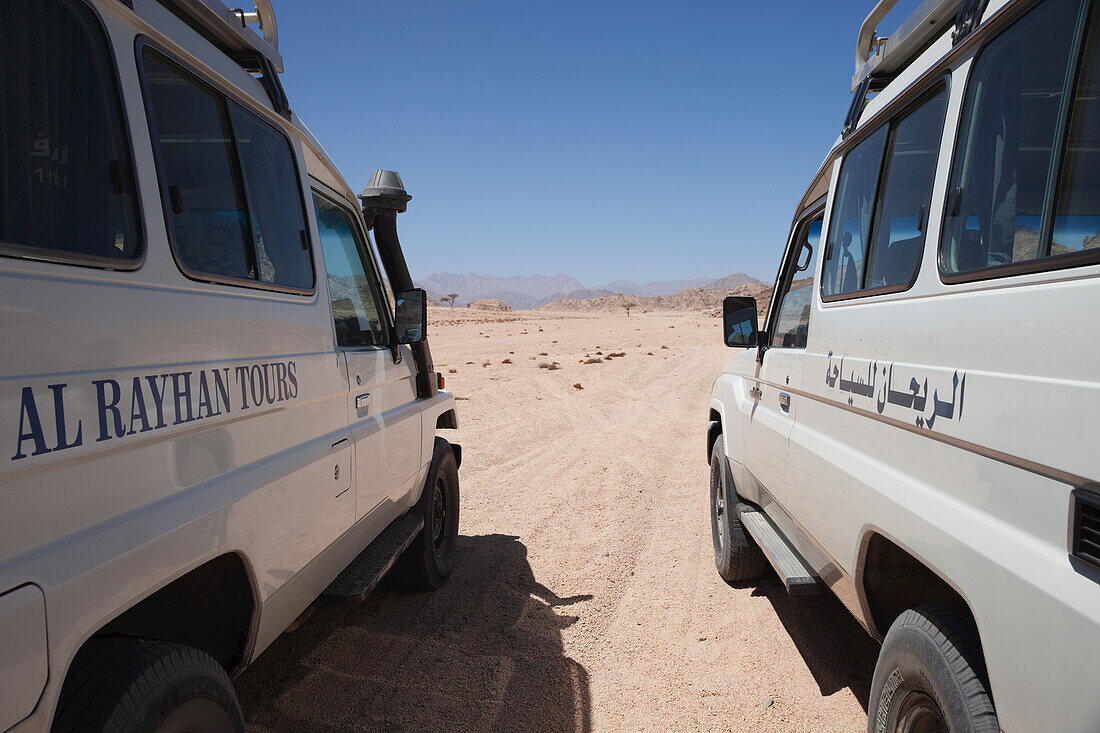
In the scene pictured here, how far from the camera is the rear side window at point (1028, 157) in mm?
1542

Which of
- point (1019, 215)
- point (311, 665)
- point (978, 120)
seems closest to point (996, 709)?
point (1019, 215)

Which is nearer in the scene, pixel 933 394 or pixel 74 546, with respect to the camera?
pixel 74 546

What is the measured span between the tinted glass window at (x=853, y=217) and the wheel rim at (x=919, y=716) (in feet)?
4.89

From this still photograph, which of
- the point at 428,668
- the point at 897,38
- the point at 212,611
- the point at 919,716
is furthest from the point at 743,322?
the point at 212,611

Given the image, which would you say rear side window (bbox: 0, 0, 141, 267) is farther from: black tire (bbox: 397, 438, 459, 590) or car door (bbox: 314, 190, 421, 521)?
black tire (bbox: 397, 438, 459, 590)

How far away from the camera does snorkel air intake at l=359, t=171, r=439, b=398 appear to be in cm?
413

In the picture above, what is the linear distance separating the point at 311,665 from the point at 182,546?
2.08m

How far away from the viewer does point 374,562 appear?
132 inches

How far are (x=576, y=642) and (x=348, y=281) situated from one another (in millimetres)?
2323

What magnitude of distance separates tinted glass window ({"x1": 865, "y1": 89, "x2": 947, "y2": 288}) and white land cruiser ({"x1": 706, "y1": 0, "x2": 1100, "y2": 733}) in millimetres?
10

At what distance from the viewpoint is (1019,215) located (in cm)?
177

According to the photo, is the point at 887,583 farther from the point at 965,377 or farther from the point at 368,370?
the point at 368,370

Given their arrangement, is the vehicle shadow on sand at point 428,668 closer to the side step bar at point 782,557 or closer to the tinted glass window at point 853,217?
the side step bar at point 782,557

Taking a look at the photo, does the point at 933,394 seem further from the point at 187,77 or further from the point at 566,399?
the point at 566,399
